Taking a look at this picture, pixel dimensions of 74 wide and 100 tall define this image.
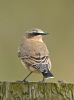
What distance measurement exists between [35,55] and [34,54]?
0.03 m

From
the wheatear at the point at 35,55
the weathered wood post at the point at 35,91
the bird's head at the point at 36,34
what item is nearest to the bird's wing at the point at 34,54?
the wheatear at the point at 35,55

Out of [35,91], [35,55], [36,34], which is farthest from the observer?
[36,34]

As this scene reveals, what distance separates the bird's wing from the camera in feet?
19.1

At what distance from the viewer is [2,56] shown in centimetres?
847

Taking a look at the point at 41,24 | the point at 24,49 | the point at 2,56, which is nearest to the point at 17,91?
the point at 24,49

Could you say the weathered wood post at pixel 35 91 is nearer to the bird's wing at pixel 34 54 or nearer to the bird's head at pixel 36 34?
the bird's wing at pixel 34 54

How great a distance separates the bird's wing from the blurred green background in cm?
147

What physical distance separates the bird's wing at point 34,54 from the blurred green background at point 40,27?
1472mm

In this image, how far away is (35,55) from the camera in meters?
5.93

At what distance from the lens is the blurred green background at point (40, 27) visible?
8242 mm

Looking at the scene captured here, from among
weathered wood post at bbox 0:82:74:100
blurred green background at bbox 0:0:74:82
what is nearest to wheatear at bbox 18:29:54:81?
weathered wood post at bbox 0:82:74:100

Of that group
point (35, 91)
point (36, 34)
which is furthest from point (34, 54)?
point (35, 91)

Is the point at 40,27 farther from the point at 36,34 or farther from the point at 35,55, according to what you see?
the point at 35,55

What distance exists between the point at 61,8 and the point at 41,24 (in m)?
0.47
